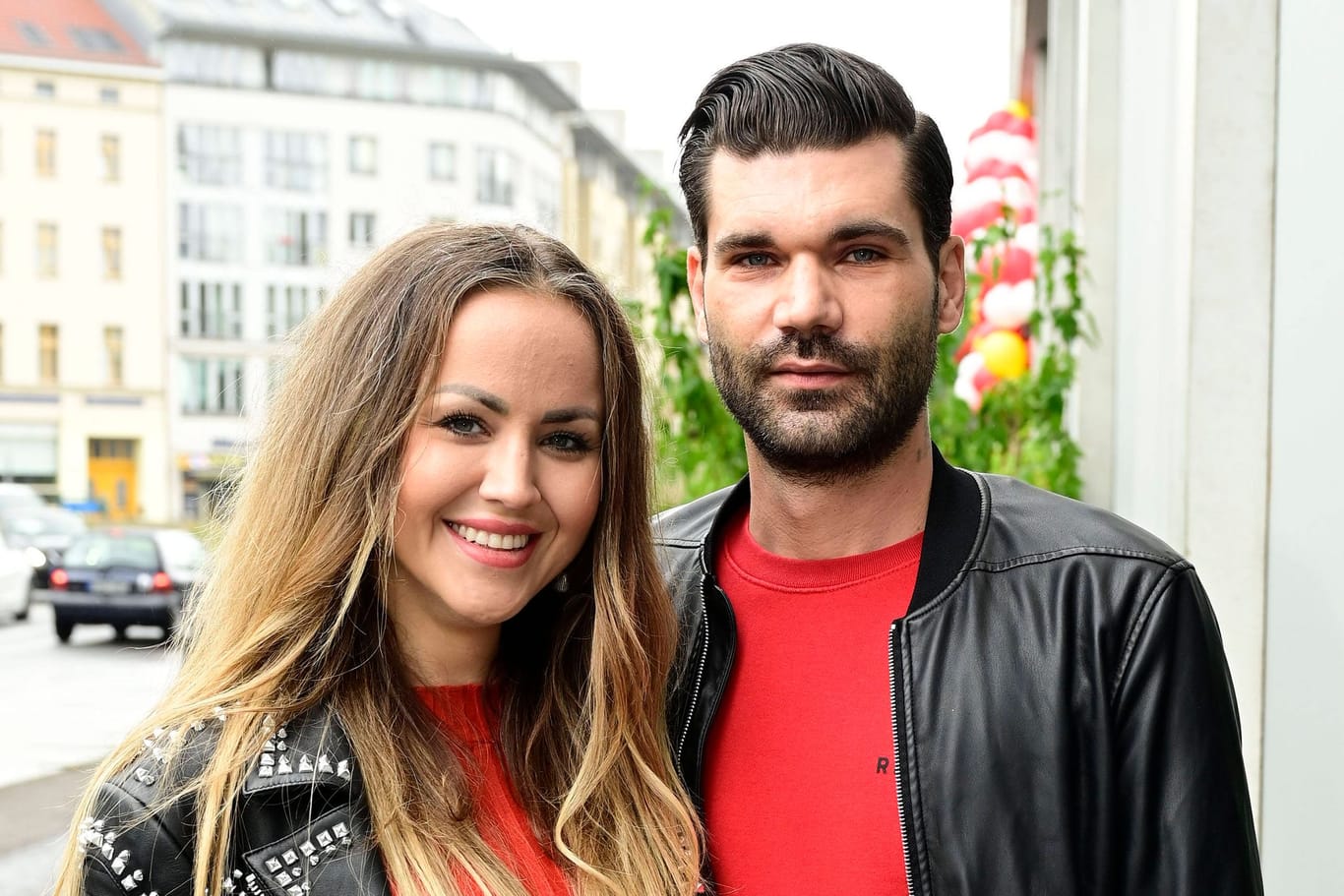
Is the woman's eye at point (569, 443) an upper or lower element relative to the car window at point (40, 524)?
upper

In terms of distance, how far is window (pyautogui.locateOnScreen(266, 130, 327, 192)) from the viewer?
4975cm

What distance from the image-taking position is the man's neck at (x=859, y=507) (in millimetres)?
2221

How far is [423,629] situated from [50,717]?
11.9m

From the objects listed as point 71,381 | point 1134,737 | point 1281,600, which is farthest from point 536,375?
point 71,381

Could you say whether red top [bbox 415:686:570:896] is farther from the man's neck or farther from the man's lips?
the man's lips

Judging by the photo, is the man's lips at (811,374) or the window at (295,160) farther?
the window at (295,160)

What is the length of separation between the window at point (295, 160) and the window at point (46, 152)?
6.84m

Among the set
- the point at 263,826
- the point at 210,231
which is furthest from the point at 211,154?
the point at 263,826

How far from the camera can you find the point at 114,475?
4588 centimetres

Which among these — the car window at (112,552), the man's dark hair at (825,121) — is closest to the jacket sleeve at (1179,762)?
the man's dark hair at (825,121)

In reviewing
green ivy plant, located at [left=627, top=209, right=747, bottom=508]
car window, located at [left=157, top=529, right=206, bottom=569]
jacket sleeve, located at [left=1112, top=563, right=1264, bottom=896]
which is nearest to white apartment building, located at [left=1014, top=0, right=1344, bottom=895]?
jacket sleeve, located at [left=1112, top=563, right=1264, bottom=896]

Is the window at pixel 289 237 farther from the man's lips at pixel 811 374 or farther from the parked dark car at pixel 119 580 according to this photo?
the man's lips at pixel 811 374

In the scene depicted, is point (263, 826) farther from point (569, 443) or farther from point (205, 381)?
point (205, 381)

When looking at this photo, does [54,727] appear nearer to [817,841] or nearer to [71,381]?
[817,841]
